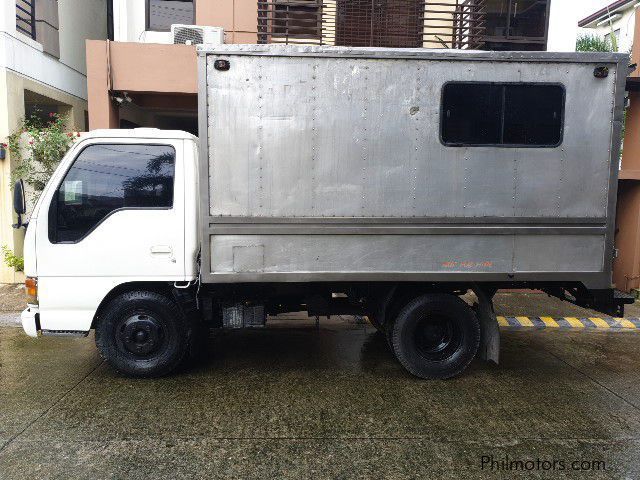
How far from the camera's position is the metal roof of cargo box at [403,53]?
456cm

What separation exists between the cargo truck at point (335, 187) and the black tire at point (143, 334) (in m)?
0.02

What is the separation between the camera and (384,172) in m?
4.75

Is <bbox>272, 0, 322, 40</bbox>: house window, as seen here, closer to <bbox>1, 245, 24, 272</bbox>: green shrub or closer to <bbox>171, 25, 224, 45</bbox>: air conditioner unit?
<bbox>171, 25, 224, 45</bbox>: air conditioner unit

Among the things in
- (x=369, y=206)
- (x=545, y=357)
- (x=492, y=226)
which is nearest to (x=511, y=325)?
(x=545, y=357)

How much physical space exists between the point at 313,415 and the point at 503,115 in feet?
10.8

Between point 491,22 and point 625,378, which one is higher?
point 491,22

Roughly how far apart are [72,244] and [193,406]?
1935mm

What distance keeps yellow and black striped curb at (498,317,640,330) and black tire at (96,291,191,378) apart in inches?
191

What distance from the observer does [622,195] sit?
9484 mm

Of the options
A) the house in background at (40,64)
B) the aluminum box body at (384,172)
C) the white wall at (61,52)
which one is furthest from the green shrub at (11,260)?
the aluminum box body at (384,172)

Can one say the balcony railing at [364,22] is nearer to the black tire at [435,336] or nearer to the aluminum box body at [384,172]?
the aluminum box body at [384,172]

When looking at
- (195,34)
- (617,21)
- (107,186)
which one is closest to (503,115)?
(107,186)

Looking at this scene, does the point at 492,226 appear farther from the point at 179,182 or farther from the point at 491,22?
the point at 491,22

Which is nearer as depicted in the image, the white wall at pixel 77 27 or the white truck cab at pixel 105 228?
the white truck cab at pixel 105 228
